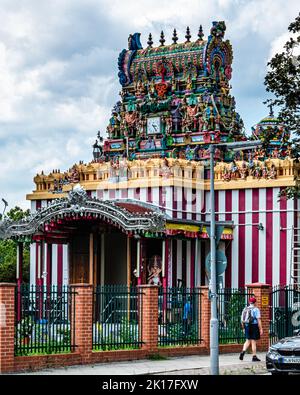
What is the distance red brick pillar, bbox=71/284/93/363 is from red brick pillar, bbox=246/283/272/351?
25.6ft

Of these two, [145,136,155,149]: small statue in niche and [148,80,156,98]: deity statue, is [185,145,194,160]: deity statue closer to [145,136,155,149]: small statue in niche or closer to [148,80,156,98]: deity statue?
[145,136,155,149]: small statue in niche

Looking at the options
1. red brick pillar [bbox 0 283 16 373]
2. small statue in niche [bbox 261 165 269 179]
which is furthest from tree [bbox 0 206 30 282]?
red brick pillar [bbox 0 283 16 373]

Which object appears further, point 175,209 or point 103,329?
point 175,209

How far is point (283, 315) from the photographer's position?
36.8m

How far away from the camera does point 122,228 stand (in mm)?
42719

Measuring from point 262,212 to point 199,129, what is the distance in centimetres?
693

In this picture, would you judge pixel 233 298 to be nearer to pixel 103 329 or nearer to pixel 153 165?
pixel 103 329

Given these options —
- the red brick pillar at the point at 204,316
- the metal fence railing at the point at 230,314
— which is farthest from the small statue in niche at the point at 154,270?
the red brick pillar at the point at 204,316

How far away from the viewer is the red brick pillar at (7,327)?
26688mm

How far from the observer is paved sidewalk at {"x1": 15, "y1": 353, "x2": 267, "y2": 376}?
27562 mm

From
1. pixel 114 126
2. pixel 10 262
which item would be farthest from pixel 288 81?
pixel 10 262

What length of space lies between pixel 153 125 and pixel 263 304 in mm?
19217
